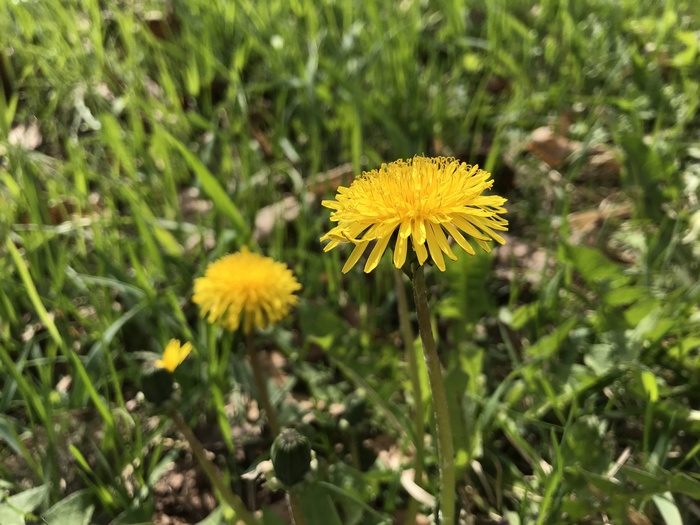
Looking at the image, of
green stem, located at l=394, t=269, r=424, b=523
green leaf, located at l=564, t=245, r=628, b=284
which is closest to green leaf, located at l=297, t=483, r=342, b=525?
green stem, located at l=394, t=269, r=424, b=523

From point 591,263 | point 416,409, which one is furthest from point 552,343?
point 416,409

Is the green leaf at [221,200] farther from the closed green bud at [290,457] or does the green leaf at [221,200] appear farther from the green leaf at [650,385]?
the green leaf at [650,385]

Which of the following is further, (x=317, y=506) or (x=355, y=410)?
(x=355, y=410)

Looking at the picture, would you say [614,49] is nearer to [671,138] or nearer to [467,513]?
[671,138]

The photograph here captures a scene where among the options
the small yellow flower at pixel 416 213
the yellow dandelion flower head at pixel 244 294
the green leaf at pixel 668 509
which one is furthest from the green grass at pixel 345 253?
the small yellow flower at pixel 416 213

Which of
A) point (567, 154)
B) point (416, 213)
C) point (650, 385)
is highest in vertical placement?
point (567, 154)

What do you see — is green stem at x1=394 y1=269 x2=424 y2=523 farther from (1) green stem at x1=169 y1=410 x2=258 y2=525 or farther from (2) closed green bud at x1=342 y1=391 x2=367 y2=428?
(1) green stem at x1=169 y1=410 x2=258 y2=525

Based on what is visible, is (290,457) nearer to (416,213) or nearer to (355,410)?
(355,410)
